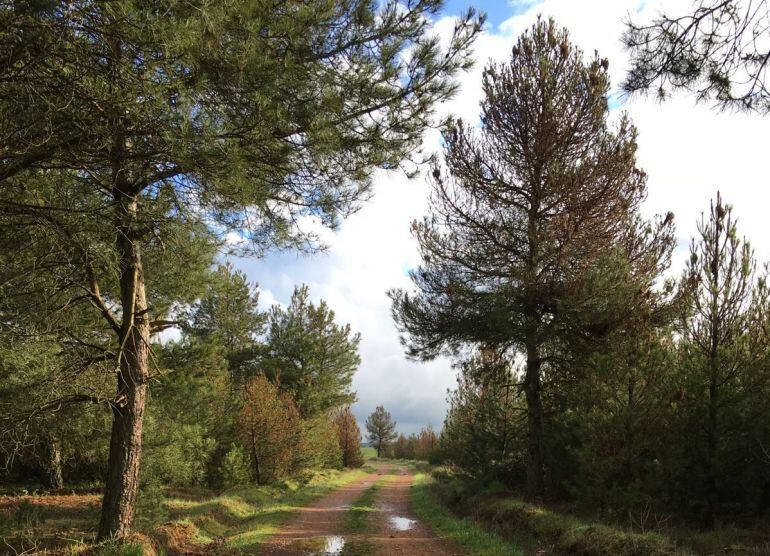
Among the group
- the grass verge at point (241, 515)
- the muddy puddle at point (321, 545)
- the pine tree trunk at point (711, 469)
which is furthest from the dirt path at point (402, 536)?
the pine tree trunk at point (711, 469)

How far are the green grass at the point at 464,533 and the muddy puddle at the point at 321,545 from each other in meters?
2.50

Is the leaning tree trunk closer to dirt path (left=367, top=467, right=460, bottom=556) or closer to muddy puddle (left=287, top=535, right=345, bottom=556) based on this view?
muddy puddle (left=287, top=535, right=345, bottom=556)

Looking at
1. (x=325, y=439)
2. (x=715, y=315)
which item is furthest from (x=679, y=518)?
(x=325, y=439)

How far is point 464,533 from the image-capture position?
36.0 feet

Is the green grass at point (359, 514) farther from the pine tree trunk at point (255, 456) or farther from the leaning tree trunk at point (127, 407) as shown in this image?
the leaning tree trunk at point (127, 407)

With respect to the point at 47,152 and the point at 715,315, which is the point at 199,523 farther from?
the point at 715,315

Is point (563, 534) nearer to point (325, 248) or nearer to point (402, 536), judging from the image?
point (402, 536)

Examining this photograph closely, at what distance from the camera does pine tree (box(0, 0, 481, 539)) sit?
4.51 meters

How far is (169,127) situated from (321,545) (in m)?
8.77

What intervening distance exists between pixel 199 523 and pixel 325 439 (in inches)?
733

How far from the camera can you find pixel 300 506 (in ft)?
54.6

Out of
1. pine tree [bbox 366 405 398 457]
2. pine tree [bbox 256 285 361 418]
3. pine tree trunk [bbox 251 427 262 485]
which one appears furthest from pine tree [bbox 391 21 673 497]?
pine tree [bbox 366 405 398 457]

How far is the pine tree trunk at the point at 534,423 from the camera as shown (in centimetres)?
1363

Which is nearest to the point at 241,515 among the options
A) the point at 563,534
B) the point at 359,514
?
the point at 359,514
